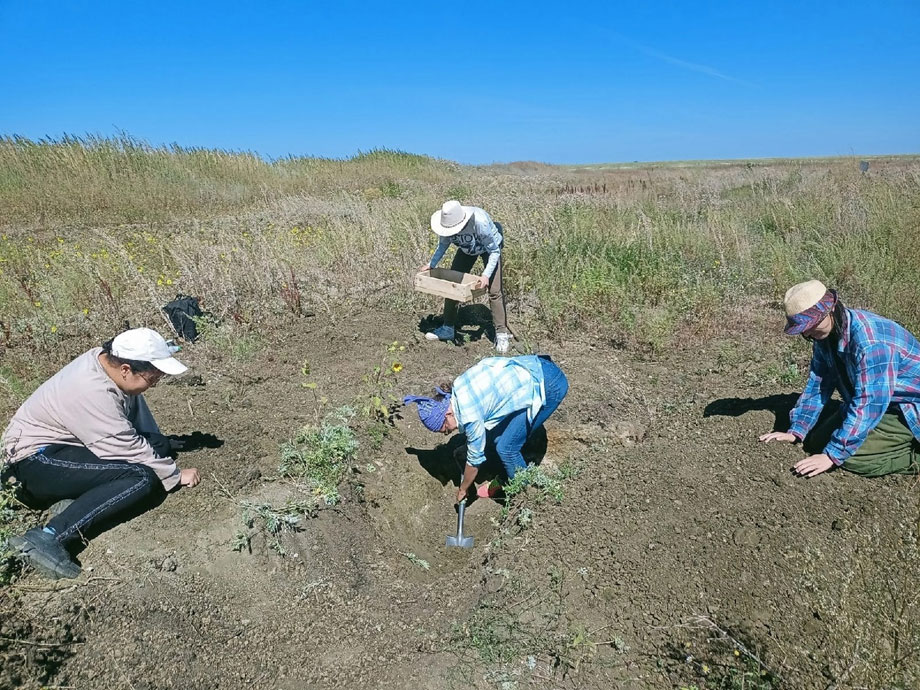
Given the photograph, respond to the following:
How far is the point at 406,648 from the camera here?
268 cm

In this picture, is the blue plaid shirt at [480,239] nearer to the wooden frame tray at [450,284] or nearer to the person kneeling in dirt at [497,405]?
the wooden frame tray at [450,284]

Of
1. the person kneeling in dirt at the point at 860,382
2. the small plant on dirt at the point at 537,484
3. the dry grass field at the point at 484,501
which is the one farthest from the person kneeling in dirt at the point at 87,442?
the person kneeling in dirt at the point at 860,382

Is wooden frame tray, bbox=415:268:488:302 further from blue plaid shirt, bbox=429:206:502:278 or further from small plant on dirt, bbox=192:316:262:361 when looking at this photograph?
small plant on dirt, bbox=192:316:262:361

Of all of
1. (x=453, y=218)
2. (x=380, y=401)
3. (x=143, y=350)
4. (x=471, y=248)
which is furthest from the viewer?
(x=471, y=248)

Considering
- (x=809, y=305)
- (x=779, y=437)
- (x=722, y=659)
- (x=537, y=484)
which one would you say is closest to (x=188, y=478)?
(x=537, y=484)

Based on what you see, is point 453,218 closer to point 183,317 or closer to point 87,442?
point 183,317

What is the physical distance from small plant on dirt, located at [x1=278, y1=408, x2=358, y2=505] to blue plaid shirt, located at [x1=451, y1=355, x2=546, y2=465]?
815mm

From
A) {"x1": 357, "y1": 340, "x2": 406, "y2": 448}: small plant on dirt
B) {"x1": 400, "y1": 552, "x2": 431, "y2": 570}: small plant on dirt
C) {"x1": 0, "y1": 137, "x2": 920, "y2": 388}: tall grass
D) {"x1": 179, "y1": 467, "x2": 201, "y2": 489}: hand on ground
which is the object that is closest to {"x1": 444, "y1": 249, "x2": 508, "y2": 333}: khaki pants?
{"x1": 0, "y1": 137, "x2": 920, "y2": 388}: tall grass

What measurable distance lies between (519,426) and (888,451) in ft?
6.49

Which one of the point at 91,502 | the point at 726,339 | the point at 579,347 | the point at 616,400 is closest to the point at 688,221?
the point at 726,339

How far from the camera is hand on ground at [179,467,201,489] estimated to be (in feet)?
10.6

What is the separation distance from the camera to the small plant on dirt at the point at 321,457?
A: 3412 millimetres

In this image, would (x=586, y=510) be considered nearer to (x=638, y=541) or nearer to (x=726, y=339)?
(x=638, y=541)

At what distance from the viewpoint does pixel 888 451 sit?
3.27 metres
